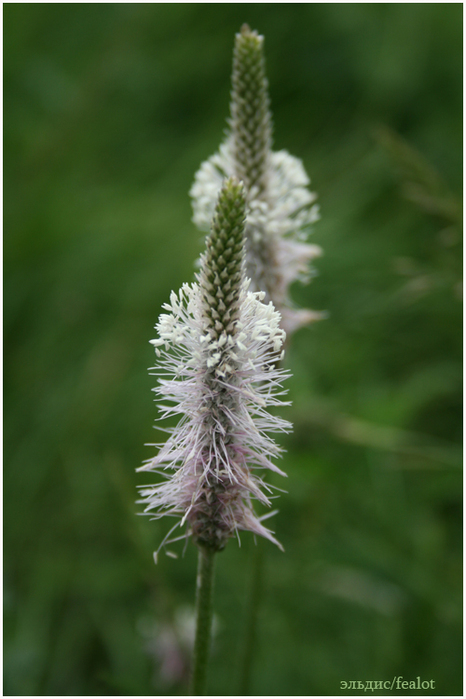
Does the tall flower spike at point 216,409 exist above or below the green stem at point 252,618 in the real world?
above

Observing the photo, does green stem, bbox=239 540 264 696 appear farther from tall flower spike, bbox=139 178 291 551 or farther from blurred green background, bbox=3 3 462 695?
tall flower spike, bbox=139 178 291 551

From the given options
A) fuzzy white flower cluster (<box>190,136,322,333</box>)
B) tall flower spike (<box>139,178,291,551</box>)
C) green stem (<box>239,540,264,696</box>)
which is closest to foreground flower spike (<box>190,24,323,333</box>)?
fuzzy white flower cluster (<box>190,136,322,333</box>)

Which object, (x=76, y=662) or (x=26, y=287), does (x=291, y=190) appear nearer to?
(x=76, y=662)

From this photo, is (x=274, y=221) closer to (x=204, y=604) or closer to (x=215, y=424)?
(x=215, y=424)

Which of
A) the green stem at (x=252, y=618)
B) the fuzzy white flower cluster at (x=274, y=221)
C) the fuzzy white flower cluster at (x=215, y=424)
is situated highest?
the fuzzy white flower cluster at (x=274, y=221)

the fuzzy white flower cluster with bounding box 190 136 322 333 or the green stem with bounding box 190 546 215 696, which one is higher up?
the fuzzy white flower cluster with bounding box 190 136 322 333

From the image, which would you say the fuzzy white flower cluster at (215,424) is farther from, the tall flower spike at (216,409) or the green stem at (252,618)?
the green stem at (252,618)

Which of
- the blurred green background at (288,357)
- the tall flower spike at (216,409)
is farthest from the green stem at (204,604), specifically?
the blurred green background at (288,357)
